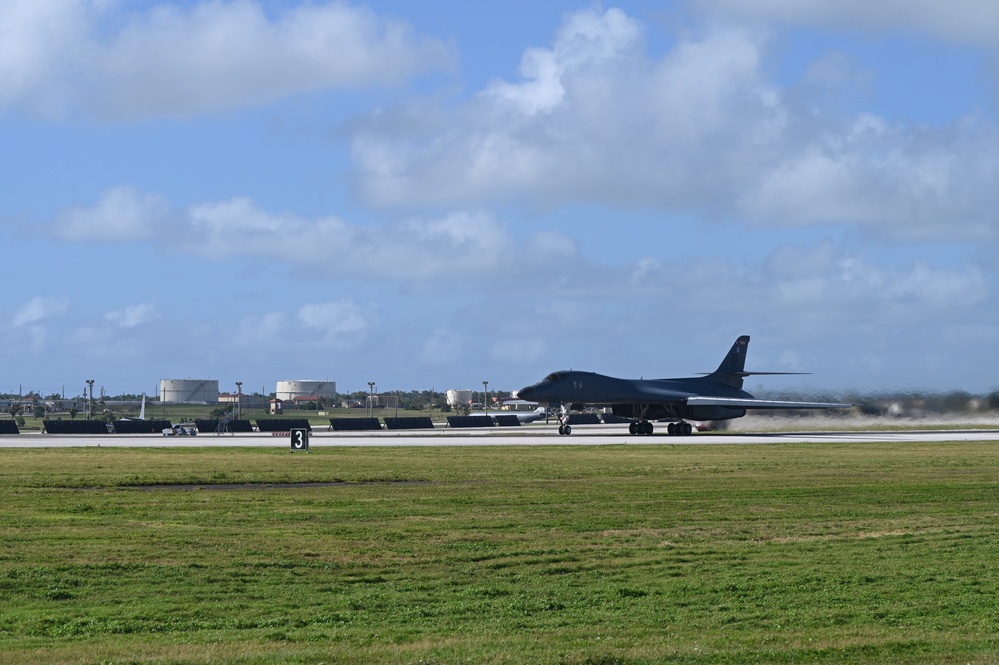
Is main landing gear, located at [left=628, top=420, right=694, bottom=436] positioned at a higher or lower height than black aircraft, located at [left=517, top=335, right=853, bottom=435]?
lower

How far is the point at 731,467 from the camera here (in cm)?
3581

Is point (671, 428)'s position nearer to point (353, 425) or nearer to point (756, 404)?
point (756, 404)

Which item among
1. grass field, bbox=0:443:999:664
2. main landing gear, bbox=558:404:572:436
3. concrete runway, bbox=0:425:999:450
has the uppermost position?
main landing gear, bbox=558:404:572:436

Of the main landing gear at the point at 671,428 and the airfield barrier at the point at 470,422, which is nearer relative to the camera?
the main landing gear at the point at 671,428

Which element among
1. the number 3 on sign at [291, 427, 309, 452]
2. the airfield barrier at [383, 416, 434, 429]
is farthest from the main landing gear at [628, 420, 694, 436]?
the number 3 on sign at [291, 427, 309, 452]

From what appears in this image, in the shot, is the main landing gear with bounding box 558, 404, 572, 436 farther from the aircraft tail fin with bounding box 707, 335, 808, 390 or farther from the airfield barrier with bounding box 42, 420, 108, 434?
the airfield barrier with bounding box 42, 420, 108, 434

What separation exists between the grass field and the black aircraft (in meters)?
32.0

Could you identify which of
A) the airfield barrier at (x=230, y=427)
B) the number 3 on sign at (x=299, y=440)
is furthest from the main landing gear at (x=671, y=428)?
the number 3 on sign at (x=299, y=440)

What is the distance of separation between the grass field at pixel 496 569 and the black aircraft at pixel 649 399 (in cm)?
3201

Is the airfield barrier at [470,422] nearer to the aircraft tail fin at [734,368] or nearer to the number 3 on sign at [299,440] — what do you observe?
the aircraft tail fin at [734,368]

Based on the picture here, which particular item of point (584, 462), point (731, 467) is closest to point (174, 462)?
point (584, 462)

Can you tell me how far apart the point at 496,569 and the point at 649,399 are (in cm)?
5037

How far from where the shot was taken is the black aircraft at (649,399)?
207ft

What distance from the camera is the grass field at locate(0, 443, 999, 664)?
11039 mm
